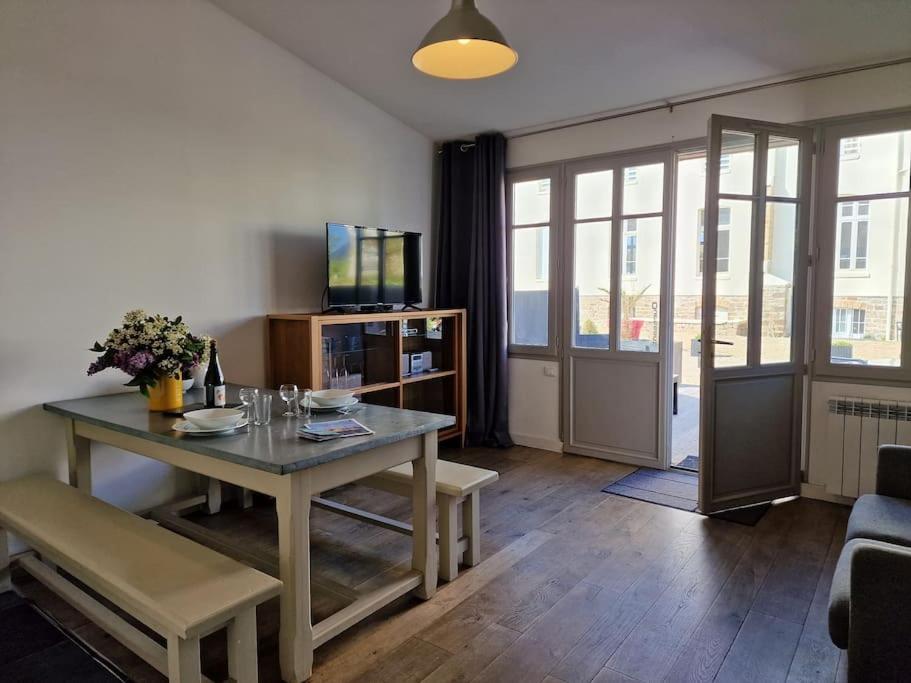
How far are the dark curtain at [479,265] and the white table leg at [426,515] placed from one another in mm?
2379

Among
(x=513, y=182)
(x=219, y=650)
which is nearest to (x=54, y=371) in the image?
(x=219, y=650)

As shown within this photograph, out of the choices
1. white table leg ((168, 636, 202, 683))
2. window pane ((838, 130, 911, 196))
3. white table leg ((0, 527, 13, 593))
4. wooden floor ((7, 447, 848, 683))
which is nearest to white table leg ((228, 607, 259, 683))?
white table leg ((168, 636, 202, 683))

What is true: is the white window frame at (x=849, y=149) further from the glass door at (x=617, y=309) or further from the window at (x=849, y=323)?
the glass door at (x=617, y=309)

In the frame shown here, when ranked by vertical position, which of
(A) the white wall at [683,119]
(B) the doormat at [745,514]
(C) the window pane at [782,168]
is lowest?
(B) the doormat at [745,514]

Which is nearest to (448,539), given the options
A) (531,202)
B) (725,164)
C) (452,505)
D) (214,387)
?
(452,505)

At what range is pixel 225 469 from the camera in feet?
6.82

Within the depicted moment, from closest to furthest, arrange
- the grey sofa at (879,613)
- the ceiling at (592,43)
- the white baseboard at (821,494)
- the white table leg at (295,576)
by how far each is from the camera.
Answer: the grey sofa at (879,613), the white table leg at (295,576), the ceiling at (592,43), the white baseboard at (821,494)

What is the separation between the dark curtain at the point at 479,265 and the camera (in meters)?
4.70

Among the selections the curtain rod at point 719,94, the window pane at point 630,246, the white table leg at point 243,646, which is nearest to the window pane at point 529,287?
the window pane at point 630,246

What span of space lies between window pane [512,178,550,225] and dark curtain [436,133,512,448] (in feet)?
0.49

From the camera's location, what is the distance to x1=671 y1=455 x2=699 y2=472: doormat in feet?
14.0

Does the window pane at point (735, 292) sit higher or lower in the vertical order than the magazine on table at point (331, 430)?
higher

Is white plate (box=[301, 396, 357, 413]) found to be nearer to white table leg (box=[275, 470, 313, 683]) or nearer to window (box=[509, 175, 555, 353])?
white table leg (box=[275, 470, 313, 683])

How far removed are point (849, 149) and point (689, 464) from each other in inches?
91.8
